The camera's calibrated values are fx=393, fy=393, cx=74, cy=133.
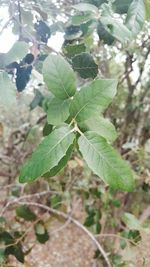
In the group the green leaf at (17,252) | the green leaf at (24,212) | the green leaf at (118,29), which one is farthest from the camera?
the green leaf at (24,212)

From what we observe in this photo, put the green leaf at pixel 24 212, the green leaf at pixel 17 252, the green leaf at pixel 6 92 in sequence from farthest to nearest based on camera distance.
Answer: the green leaf at pixel 24 212
the green leaf at pixel 17 252
the green leaf at pixel 6 92

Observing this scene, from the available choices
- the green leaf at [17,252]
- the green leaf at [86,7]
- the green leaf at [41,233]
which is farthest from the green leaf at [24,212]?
the green leaf at [86,7]

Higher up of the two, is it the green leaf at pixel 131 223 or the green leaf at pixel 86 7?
the green leaf at pixel 86 7

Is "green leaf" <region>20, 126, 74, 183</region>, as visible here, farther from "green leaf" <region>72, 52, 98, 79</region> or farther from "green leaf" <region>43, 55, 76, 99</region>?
"green leaf" <region>72, 52, 98, 79</region>

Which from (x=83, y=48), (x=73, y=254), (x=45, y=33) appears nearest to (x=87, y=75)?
(x=83, y=48)

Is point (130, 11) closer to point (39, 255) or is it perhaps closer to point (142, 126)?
point (142, 126)

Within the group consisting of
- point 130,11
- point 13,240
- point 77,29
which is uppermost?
point 130,11

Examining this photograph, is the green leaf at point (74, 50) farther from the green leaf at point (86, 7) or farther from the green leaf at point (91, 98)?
the green leaf at point (91, 98)

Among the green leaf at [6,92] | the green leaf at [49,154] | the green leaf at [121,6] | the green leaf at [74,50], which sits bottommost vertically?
the green leaf at [74,50]
